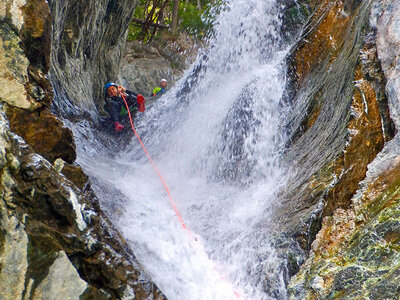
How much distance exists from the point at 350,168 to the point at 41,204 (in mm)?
3049

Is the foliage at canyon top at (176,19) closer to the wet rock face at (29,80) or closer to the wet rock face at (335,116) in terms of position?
the wet rock face at (335,116)

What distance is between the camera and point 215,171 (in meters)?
7.67

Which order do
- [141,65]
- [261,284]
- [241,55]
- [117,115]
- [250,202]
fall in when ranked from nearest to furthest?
[261,284] → [250,202] → [117,115] → [241,55] → [141,65]

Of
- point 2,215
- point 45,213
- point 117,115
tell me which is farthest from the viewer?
point 117,115

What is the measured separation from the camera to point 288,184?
5.51 meters

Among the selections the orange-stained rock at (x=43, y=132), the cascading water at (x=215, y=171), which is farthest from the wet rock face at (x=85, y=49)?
the orange-stained rock at (x=43, y=132)

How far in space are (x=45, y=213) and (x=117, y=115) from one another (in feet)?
23.2

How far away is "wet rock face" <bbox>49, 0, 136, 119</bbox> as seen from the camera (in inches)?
328

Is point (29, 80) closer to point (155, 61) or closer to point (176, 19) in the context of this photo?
point (155, 61)

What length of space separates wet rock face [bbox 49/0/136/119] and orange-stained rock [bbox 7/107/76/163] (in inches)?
133

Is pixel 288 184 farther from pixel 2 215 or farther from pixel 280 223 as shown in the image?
pixel 2 215

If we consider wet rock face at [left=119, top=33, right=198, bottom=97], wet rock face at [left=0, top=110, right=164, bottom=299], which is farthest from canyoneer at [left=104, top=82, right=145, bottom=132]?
wet rock face at [left=119, top=33, right=198, bottom=97]

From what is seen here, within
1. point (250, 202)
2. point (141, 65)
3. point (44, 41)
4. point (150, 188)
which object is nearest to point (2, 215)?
point (44, 41)

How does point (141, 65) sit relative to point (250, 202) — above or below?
above
